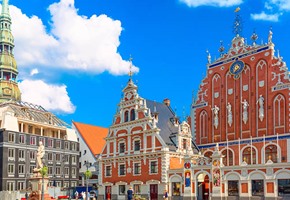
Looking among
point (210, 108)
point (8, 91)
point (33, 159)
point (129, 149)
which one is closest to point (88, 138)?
point (33, 159)

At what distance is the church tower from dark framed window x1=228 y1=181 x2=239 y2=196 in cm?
6224

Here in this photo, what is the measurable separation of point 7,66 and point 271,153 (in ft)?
212

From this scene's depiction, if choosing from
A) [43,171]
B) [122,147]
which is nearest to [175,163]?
[122,147]

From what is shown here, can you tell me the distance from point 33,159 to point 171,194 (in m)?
33.0

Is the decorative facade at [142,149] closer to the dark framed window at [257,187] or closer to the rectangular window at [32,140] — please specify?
the dark framed window at [257,187]

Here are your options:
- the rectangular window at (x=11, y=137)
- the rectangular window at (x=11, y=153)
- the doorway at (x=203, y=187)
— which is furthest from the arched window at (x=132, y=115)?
the rectangular window at (x=11, y=153)

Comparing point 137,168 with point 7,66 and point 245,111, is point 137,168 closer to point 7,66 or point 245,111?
point 245,111

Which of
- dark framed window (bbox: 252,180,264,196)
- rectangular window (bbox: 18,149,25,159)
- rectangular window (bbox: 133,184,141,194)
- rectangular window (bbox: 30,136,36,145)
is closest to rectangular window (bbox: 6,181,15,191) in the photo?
rectangular window (bbox: 18,149,25,159)

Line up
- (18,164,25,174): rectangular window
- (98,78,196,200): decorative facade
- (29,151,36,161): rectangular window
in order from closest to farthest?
(98,78,196,200): decorative facade, (18,164,25,174): rectangular window, (29,151,36,161): rectangular window

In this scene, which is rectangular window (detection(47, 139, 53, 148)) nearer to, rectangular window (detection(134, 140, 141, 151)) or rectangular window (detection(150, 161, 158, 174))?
rectangular window (detection(134, 140, 141, 151))

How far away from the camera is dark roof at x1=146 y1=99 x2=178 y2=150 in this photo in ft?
168

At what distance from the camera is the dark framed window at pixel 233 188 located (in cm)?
4372

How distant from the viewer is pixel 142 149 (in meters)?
51.6

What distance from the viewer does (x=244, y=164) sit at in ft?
143
